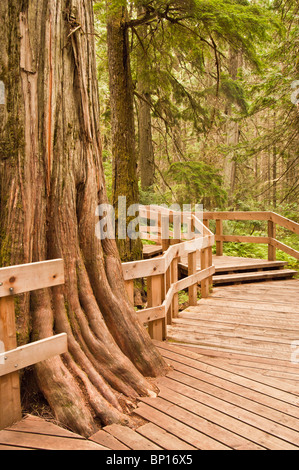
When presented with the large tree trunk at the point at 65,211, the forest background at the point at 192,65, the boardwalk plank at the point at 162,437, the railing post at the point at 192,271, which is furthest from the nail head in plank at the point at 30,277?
the forest background at the point at 192,65

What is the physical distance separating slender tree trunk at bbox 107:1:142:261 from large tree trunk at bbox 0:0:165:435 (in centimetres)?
399

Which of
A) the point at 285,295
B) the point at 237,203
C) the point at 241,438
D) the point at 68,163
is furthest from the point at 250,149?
the point at 241,438

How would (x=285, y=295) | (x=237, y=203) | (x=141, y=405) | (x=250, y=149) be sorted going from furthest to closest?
(x=237, y=203)
(x=250, y=149)
(x=285, y=295)
(x=141, y=405)

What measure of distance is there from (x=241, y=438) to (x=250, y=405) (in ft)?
1.75

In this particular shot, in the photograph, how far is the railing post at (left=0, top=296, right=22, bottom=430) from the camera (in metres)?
2.75

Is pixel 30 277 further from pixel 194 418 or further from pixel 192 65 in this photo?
pixel 192 65

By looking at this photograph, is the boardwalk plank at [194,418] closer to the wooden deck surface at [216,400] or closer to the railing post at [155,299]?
the wooden deck surface at [216,400]

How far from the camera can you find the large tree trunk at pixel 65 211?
10.3 feet

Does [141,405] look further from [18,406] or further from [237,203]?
[237,203]

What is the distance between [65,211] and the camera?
3473 millimetres

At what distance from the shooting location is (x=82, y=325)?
341 centimetres

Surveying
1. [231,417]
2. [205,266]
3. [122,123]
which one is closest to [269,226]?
[205,266]

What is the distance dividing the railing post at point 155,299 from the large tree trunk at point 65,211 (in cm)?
92

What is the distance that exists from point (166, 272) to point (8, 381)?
3067mm
